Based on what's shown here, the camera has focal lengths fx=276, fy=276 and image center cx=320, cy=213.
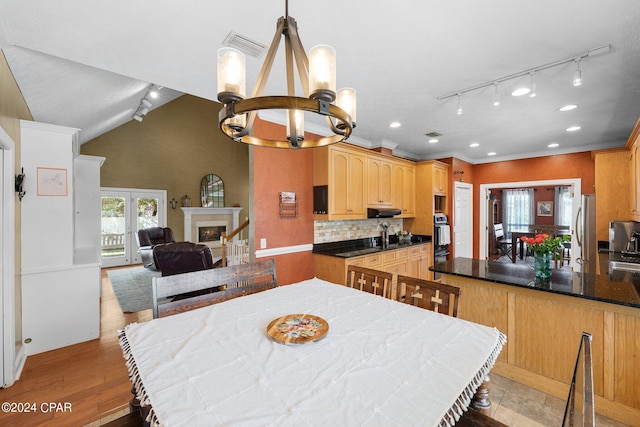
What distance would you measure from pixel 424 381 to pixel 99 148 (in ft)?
27.7

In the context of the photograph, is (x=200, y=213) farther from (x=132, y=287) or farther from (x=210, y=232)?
(x=132, y=287)

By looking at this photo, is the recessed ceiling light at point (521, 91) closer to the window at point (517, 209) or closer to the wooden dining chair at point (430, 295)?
the wooden dining chair at point (430, 295)

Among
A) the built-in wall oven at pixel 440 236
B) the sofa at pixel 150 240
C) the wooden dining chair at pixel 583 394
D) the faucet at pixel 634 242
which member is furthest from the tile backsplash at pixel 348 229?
the sofa at pixel 150 240

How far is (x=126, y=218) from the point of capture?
23.8ft

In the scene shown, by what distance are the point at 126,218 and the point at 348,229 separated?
626 centimetres

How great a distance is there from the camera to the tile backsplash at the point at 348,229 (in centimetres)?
390

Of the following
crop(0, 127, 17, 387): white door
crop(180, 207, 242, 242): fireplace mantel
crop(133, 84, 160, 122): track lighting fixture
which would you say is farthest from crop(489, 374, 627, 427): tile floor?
crop(180, 207, 242, 242): fireplace mantel

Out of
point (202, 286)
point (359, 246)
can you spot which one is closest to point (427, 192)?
point (359, 246)

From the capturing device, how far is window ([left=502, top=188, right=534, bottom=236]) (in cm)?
912

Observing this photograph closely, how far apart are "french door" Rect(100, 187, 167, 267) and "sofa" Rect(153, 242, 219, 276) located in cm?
479

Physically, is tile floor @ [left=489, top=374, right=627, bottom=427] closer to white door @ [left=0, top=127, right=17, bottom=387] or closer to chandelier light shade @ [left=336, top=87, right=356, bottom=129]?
chandelier light shade @ [left=336, top=87, right=356, bottom=129]

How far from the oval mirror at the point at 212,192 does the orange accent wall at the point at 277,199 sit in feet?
18.9

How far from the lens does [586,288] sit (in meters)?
Answer: 1.92

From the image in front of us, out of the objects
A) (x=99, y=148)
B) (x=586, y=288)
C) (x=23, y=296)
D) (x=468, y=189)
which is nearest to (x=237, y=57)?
(x=586, y=288)
